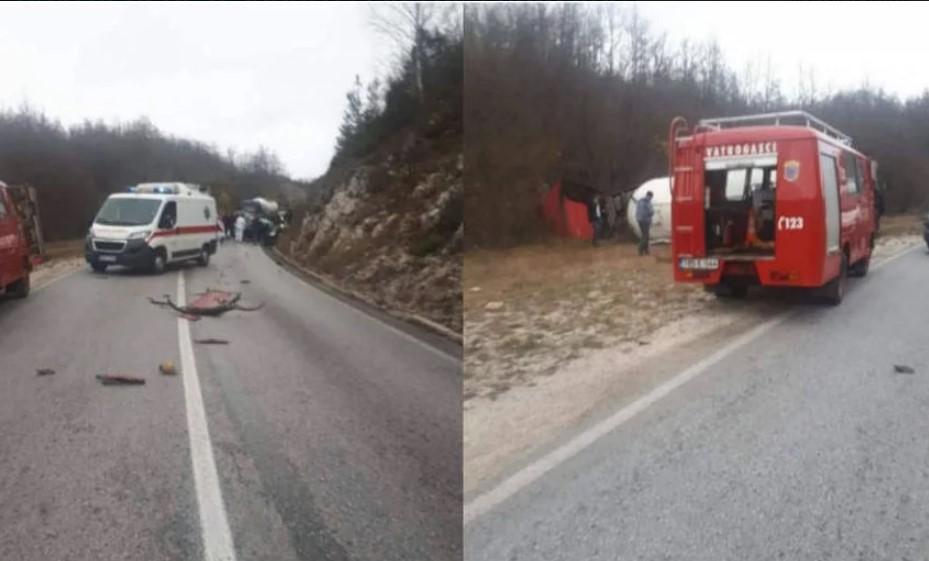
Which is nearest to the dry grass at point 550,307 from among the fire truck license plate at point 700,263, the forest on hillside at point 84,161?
the fire truck license plate at point 700,263

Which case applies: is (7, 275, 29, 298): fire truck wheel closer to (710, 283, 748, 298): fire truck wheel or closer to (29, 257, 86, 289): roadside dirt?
(29, 257, 86, 289): roadside dirt

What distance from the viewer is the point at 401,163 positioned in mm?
1787

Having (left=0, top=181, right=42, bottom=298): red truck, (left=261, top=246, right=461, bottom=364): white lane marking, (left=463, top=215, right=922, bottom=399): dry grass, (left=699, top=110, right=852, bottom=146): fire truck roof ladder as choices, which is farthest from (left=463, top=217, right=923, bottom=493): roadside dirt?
(left=0, top=181, right=42, bottom=298): red truck

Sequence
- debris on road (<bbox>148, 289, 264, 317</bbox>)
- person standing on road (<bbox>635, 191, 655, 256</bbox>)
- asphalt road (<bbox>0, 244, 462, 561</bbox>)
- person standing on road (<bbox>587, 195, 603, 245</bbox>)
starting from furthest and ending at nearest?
person standing on road (<bbox>635, 191, 655, 256</bbox>) < person standing on road (<bbox>587, 195, 603, 245</bbox>) < debris on road (<bbox>148, 289, 264, 317</bbox>) < asphalt road (<bbox>0, 244, 462, 561</bbox>)

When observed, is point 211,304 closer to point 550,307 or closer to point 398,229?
point 398,229

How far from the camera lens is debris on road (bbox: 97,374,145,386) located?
4.37ft

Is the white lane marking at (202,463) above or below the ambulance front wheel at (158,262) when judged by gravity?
below

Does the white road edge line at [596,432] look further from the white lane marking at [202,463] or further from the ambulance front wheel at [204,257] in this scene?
the ambulance front wheel at [204,257]

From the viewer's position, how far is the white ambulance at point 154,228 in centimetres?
137

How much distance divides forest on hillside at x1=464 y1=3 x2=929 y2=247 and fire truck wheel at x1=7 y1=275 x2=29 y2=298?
3.09 feet

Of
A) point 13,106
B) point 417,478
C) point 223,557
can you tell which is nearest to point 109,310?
point 13,106

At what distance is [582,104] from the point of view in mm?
2307

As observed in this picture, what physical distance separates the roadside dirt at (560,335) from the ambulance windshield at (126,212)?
716 millimetres

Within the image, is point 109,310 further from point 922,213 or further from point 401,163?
point 922,213
